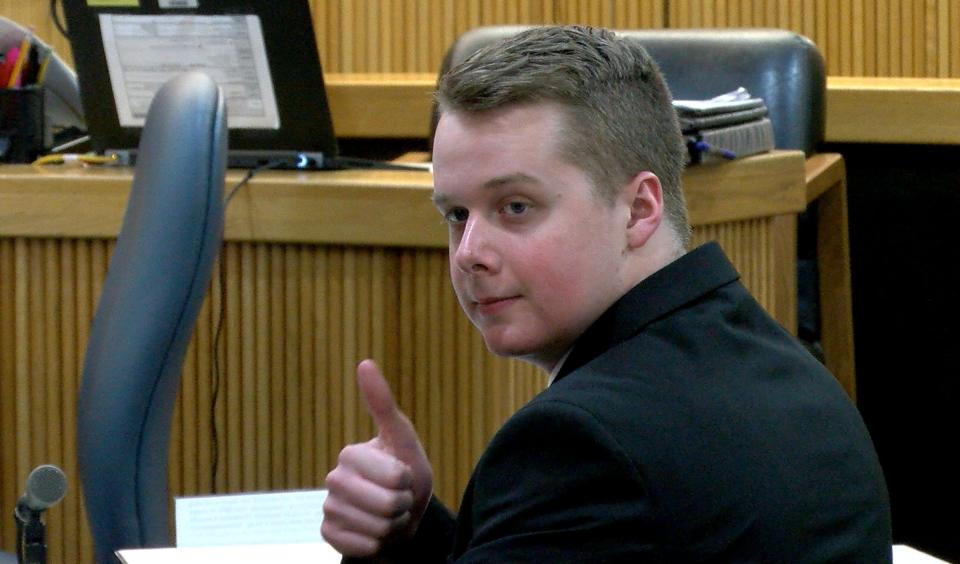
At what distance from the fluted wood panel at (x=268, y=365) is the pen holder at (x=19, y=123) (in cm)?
36

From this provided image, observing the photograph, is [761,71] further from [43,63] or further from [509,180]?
[509,180]

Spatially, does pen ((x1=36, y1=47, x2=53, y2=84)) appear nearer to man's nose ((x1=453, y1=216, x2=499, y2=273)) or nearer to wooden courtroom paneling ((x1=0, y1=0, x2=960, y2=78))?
wooden courtroom paneling ((x1=0, y1=0, x2=960, y2=78))

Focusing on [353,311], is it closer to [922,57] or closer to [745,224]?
[745,224]

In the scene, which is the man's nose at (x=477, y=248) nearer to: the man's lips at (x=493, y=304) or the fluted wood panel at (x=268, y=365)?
the man's lips at (x=493, y=304)

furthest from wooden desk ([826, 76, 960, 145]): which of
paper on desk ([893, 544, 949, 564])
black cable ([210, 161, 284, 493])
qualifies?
paper on desk ([893, 544, 949, 564])

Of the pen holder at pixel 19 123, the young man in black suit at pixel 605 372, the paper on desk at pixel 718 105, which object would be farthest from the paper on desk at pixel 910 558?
the pen holder at pixel 19 123

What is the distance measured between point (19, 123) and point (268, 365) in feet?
2.34

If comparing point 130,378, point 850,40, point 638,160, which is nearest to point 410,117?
point 850,40

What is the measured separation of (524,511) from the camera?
0.91 metres

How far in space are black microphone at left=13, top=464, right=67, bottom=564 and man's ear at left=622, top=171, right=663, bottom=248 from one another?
576mm

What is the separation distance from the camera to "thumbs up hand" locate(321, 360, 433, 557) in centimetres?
112

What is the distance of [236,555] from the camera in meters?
1.27

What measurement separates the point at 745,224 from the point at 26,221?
A: 3.72 feet

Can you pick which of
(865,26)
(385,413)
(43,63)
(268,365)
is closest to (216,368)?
(268,365)
